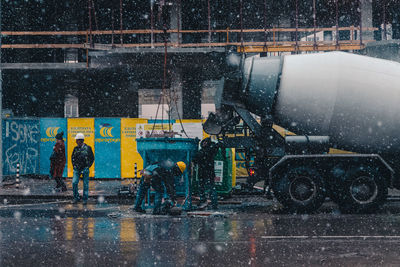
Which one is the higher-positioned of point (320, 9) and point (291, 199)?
point (320, 9)

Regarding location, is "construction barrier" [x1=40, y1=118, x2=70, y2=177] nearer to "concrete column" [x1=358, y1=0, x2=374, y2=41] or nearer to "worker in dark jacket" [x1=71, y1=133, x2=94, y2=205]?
"worker in dark jacket" [x1=71, y1=133, x2=94, y2=205]

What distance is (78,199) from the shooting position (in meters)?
13.1

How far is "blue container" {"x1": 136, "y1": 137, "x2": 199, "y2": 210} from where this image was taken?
1105 cm

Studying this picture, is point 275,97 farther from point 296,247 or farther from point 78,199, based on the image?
point 78,199

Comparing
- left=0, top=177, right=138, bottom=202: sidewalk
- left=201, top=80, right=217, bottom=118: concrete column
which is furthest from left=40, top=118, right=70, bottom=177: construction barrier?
left=201, top=80, right=217, bottom=118: concrete column

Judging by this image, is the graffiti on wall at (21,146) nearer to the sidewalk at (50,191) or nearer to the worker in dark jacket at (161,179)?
the sidewalk at (50,191)

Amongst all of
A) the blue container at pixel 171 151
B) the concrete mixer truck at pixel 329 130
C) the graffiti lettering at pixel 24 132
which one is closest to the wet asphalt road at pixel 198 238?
the concrete mixer truck at pixel 329 130

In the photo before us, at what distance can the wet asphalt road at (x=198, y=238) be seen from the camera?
642 centimetres

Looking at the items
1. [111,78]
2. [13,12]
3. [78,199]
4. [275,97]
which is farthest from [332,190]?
[13,12]

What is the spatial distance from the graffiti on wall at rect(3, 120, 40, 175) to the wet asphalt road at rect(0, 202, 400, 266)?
6.88m

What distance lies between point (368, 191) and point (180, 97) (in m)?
14.5

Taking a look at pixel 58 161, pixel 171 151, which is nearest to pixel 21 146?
pixel 58 161

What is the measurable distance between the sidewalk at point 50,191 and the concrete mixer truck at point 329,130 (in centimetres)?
491

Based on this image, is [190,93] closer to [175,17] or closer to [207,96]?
[207,96]
